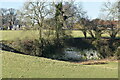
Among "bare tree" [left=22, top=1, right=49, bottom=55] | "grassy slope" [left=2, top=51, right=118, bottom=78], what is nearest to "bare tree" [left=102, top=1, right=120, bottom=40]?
"bare tree" [left=22, top=1, right=49, bottom=55]

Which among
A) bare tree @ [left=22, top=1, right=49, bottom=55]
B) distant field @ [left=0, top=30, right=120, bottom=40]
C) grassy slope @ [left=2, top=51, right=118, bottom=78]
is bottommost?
grassy slope @ [left=2, top=51, right=118, bottom=78]

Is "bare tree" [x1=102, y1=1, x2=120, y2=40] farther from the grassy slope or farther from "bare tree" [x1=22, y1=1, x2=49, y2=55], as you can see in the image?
the grassy slope

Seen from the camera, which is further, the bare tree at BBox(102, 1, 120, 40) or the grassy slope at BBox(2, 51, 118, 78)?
the bare tree at BBox(102, 1, 120, 40)

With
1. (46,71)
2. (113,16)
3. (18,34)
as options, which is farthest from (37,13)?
(46,71)

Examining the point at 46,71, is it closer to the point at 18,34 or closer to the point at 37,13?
the point at 18,34

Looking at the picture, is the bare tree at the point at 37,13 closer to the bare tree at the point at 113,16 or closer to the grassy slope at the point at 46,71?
the bare tree at the point at 113,16

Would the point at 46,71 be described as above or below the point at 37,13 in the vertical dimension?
below

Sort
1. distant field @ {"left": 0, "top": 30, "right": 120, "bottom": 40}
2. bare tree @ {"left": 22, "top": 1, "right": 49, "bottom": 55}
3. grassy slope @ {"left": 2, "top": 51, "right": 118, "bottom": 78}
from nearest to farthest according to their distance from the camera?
grassy slope @ {"left": 2, "top": 51, "right": 118, "bottom": 78}, distant field @ {"left": 0, "top": 30, "right": 120, "bottom": 40}, bare tree @ {"left": 22, "top": 1, "right": 49, "bottom": 55}

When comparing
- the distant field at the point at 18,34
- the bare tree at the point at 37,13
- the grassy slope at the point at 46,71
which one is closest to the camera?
the grassy slope at the point at 46,71

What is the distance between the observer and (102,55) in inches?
1198

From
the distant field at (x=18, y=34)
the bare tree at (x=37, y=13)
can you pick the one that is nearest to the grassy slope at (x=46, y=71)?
the distant field at (x=18, y=34)

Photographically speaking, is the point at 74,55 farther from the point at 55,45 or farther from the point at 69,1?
the point at 69,1

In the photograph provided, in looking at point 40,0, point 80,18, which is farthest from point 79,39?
point 40,0

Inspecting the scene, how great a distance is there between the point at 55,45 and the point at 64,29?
271 cm
